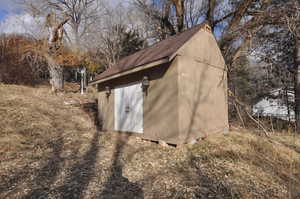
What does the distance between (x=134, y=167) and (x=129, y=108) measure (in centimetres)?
277

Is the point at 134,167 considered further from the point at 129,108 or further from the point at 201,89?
the point at 201,89

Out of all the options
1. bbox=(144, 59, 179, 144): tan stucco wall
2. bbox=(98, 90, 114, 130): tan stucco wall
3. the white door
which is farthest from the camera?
bbox=(98, 90, 114, 130): tan stucco wall

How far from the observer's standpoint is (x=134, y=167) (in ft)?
12.1

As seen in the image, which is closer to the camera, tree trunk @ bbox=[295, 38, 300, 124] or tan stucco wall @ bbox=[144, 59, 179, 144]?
tan stucco wall @ bbox=[144, 59, 179, 144]

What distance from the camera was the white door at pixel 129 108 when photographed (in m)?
5.76

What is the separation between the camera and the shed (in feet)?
15.6

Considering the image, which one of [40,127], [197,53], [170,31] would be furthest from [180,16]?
[40,127]

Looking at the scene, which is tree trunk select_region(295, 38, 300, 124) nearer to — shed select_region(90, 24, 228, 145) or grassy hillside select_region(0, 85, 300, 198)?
grassy hillside select_region(0, 85, 300, 198)

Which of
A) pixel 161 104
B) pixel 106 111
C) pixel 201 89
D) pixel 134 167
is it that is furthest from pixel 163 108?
pixel 106 111

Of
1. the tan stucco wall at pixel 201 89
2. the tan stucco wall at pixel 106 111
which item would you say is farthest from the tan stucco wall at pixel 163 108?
the tan stucco wall at pixel 106 111

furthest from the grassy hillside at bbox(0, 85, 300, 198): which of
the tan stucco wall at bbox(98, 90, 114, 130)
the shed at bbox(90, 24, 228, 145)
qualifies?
the tan stucco wall at bbox(98, 90, 114, 130)

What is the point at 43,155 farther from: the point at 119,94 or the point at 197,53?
the point at 197,53

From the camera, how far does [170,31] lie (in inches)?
539

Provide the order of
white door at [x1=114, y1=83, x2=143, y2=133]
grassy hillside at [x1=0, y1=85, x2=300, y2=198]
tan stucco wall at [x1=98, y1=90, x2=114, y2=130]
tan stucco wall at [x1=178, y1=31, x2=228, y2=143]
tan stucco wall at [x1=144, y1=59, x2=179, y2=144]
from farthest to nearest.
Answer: tan stucco wall at [x1=98, y1=90, x2=114, y2=130] → white door at [x1=114, y1=83, x2=143, y2=133] → tan stucco wall at [x1=178, y1=31, x2=228, y2=143] → tan stucco wall at [x1=144, y1=59, x2=179, y2=144] → grassy hillside at [x1=0, y1=85, x2=300, y2=198]
